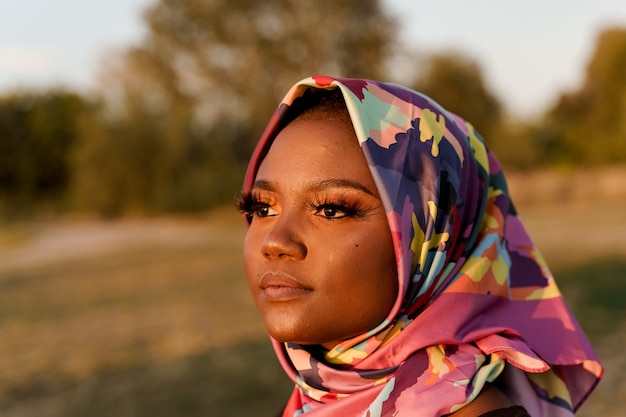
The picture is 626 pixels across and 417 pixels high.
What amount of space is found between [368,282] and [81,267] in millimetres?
11522

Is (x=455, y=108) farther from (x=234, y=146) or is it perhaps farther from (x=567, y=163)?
(x=234, y=146)

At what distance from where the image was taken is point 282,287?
150 centimetres

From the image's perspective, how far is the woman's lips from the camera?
4.83 feet

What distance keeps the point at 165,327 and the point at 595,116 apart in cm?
2338

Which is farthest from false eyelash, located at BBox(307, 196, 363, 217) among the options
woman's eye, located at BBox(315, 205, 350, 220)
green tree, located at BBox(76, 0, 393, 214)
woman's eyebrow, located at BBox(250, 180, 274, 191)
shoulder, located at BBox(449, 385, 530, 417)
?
green tree, located at BBox(76, 0, 393, 214)

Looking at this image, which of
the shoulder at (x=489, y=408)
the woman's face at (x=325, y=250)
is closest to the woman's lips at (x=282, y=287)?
the woman's face at (x=325, y=250)

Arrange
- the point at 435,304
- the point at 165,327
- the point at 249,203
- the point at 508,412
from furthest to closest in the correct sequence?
the point at 165,327 < the point at 249,203 < the point at 435,304 < the point at 508,412

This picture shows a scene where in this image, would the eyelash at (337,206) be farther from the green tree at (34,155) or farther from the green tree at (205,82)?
the green tree at (34,155)

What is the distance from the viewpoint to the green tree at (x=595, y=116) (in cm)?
2299

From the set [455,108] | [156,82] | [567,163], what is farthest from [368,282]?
[567,163]

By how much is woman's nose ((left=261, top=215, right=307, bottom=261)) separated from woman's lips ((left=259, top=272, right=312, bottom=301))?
0.05 meters

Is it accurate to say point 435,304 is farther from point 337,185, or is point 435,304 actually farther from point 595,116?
point 595,116

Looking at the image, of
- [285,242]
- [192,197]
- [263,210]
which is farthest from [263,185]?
[192,197]

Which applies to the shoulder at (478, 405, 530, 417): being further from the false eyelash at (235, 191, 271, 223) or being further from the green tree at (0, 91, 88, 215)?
the green tree at (0, 91, 88, 215)
